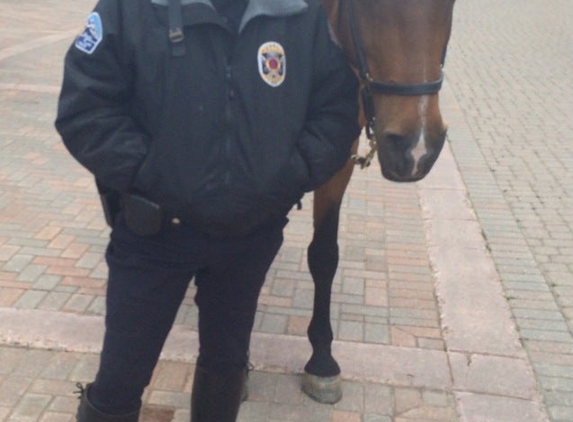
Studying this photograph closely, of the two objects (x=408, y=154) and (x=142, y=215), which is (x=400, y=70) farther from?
(x=142, y=215)

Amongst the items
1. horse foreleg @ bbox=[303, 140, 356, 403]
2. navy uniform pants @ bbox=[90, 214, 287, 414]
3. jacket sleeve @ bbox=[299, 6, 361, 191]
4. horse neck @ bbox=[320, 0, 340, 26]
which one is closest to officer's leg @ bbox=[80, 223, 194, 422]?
navy uniform pants @ bbox=[90, 214, 287, 414]

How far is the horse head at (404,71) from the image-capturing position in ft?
6.40

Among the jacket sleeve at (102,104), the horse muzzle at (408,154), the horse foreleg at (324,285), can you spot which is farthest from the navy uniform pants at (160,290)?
the horse foreleg at (324,285)

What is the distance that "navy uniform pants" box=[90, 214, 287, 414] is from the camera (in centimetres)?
197

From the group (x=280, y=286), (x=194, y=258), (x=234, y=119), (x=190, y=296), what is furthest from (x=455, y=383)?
(x=234, y=119)

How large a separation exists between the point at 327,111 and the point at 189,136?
414mm

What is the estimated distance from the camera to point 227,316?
2182 mm

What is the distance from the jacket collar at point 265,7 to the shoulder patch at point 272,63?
0.23 feet

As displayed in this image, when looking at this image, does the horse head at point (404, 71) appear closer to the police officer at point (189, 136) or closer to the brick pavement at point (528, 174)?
the police officer at point (189, 136)

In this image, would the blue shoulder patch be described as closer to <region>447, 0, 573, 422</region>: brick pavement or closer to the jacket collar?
the jacket collar

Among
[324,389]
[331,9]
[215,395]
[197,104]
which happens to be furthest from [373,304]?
[197,104]

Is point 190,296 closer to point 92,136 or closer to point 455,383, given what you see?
point 455,383

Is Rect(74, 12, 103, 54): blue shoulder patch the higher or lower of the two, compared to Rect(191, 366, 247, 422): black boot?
higher

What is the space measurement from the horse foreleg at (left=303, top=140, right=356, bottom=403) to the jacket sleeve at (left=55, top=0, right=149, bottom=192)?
4.15ft
